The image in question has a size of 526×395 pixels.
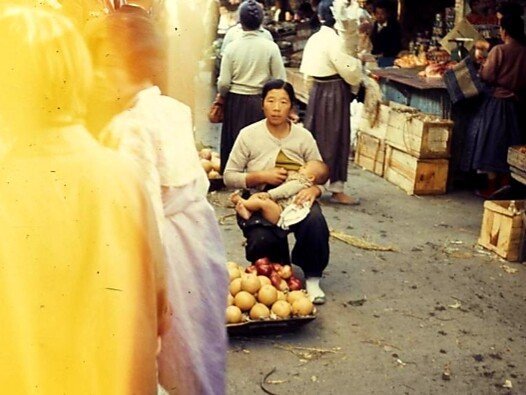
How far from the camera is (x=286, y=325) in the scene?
3.88 m

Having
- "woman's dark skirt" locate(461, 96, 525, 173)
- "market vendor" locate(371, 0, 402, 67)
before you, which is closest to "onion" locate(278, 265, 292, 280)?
"woman's dark skirt" locate(461, 96, 525, 173)

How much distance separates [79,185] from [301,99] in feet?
27.1

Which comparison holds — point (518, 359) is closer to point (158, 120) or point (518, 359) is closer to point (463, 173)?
point (158, 120)

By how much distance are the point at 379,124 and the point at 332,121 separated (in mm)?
1316

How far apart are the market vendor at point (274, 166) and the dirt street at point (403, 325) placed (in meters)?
0.49

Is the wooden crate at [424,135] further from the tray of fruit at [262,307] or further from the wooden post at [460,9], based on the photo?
the tray of fruit at [262,307]

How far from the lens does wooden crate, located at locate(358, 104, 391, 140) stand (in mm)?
7383

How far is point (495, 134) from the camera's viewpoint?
21.6 feet

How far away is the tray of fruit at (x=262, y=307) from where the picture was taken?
381cm

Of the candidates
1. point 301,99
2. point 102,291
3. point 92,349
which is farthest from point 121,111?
point 301,99

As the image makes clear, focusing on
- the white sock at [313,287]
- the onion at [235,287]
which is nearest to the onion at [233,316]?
the onion at [235,287]

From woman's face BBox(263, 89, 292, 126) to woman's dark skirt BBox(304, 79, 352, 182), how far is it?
7.29 feet

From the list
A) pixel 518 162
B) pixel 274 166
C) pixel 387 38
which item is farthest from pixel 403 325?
pixel 387 38

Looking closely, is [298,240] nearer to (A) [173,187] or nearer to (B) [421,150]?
(A) [173,187]
